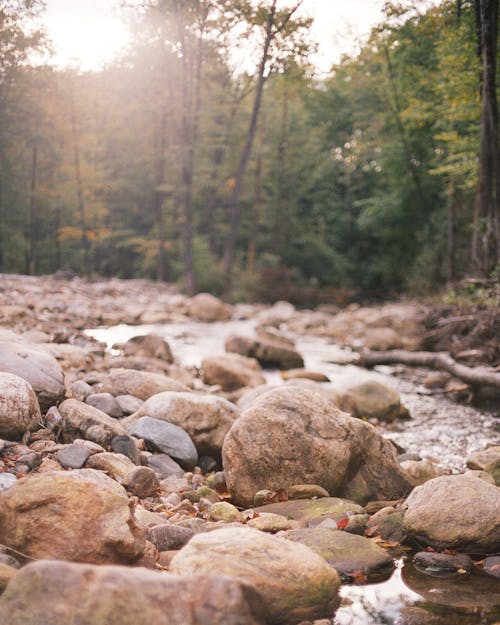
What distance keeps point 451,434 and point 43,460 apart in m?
4.70

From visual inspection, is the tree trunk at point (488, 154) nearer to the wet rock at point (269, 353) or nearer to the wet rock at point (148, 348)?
the wet rock at point (269, 353)

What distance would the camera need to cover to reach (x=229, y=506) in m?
4.25

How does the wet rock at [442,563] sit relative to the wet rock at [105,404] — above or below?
below

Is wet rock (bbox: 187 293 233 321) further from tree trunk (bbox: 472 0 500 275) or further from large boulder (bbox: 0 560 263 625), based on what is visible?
large boulder (bbox: 0 560 263 625)

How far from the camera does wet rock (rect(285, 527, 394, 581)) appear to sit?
11.9 feet

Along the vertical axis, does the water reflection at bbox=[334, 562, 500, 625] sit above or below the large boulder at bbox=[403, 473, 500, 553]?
below

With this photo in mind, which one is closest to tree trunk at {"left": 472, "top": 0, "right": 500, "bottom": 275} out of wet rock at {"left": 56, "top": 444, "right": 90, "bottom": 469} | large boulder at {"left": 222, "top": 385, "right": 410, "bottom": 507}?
large boulder at {"left": 222, "top": 385, "right": 410, "bottom": 507}

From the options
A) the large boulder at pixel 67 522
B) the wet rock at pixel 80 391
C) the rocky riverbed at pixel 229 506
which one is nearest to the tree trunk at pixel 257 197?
the rocky riverbed at pixel 229 506

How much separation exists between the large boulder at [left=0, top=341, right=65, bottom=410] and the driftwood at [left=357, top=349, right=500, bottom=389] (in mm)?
5654

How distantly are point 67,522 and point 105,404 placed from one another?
2.49 metres

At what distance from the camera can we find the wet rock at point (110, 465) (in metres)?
4.30

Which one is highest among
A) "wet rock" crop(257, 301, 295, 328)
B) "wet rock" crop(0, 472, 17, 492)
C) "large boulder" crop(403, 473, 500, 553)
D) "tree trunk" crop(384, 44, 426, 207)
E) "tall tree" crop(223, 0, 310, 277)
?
"tall tree" crop(223, 0, 310, 277)

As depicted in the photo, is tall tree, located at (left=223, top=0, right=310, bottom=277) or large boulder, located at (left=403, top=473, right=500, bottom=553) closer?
large boulder, located at (left=403, top=473, right=500, bottom=553)

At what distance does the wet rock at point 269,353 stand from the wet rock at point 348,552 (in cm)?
712
